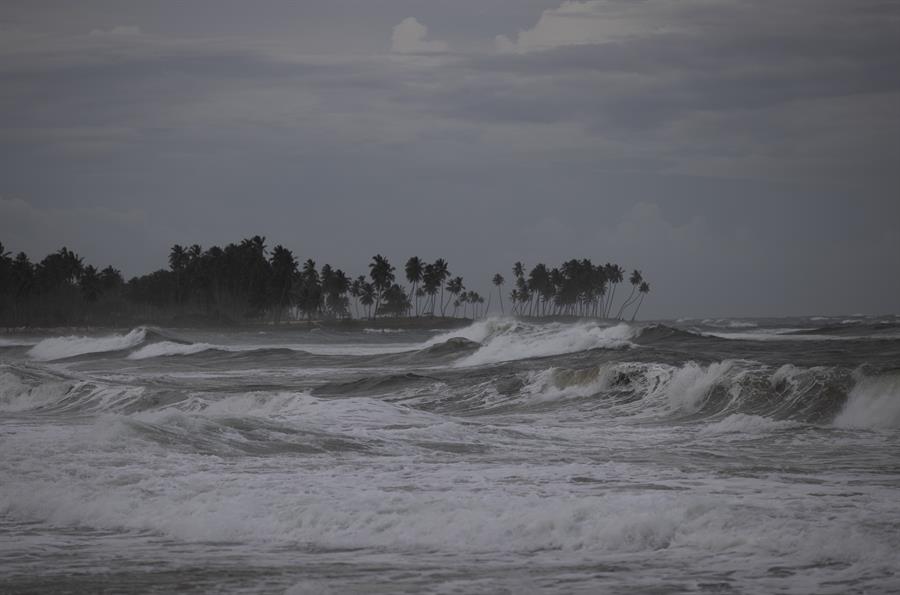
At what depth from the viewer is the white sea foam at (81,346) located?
232 feet

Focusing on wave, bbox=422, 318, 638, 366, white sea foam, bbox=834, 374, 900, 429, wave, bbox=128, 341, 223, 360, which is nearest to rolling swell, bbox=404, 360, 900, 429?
white sea foam, bbox=834, 374, 900, 429

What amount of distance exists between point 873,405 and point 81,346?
2492 inches

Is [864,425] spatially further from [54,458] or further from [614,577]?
[54,458]

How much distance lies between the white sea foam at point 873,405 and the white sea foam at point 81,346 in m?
56.7

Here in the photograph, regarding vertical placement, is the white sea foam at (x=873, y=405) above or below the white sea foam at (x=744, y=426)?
above

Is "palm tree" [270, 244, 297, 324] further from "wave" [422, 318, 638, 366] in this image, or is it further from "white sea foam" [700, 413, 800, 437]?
"white sea foam" [700, 413, 800, 437]

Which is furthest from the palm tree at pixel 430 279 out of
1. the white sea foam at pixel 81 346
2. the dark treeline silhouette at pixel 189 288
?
the white sea foam at pixel 81 346

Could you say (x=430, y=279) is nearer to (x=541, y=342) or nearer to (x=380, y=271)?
(x=380, y=271)

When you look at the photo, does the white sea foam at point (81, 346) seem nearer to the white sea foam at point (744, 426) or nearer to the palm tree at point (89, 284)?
the white sea foam at point (744, 426)

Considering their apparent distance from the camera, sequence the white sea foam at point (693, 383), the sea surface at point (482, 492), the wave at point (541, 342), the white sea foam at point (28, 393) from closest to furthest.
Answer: the sea surface at point (482, 492), the white sea foam at point (693, 383), the white sea foam at point (28, 393), the wave at point (541, 342)

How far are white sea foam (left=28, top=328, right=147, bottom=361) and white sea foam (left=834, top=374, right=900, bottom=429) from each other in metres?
56.7

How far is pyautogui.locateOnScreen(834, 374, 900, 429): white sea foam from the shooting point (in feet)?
65.9

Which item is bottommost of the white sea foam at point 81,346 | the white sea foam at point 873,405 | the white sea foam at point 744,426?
the white sea foam at point 81,346

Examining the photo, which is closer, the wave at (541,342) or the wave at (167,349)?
the wave at (541,342)
